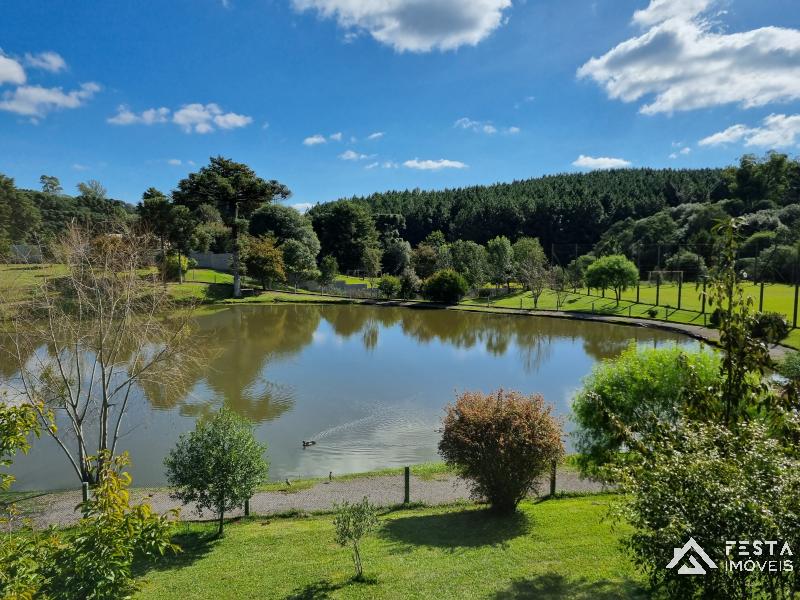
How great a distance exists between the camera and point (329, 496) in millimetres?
12727

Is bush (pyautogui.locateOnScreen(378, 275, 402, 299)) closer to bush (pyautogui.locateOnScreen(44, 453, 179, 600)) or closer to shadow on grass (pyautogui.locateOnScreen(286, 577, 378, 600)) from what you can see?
shadow on grass (pyautogui.locateOnScreen(286, 577, 378, 600))

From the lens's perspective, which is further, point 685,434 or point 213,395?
point 213,395

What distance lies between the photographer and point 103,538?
4172 millimetres

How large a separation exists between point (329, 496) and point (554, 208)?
93450 mm

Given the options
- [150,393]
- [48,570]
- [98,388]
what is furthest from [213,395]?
[48,570]

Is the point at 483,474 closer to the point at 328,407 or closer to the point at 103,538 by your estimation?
the point at 103,538

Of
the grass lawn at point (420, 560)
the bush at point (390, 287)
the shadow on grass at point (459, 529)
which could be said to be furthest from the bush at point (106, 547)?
the bush at point (390, 287)

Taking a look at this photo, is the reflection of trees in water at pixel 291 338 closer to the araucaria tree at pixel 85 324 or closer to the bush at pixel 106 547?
the araucaria tree at pixel 85 324

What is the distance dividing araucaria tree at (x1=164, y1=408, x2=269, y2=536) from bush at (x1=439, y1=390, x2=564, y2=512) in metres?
4.19

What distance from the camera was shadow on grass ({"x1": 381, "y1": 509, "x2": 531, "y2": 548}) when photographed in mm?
9734

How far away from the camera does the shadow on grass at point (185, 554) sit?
9.26 metres

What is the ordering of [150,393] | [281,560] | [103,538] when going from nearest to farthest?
[103,538] < [281,560] < [150,393]

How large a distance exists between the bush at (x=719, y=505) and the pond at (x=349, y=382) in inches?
442

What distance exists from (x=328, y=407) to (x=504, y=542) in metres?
11.7
